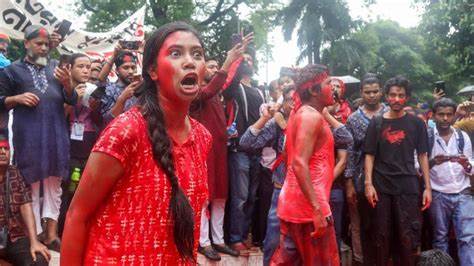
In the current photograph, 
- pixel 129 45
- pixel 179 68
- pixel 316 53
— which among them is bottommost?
pixel 179 68

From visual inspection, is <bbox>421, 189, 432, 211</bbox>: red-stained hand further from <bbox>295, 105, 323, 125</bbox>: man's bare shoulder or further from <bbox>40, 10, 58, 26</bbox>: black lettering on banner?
<bbox>40, 10, 58, 26</bbox>: black lettering on banner

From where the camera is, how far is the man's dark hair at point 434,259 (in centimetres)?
541

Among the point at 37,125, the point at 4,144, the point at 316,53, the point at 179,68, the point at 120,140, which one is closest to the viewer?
the point at 120,140

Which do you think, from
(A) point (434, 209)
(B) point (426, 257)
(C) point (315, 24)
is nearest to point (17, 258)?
(B) point (426, 257)

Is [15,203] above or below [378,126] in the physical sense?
below

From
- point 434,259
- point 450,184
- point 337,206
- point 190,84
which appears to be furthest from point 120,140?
point 450,184

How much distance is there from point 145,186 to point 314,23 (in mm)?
30366

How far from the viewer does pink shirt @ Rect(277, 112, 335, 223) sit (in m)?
4.04

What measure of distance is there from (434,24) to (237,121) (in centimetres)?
1074

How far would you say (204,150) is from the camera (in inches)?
89.6

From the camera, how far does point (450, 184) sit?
19.4ft

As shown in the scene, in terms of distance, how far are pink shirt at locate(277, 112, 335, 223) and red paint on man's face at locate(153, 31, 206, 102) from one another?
2132 mm

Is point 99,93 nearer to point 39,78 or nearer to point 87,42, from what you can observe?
point 39,78

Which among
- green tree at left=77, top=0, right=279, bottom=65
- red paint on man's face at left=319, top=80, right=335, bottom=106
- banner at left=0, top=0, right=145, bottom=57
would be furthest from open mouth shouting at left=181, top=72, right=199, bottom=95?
green tree at left=77, top=0, right=279, bottom=65
